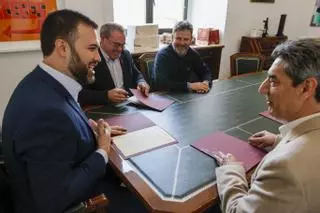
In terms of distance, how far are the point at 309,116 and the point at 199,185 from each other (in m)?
0.48

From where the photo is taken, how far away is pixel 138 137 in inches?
54.4

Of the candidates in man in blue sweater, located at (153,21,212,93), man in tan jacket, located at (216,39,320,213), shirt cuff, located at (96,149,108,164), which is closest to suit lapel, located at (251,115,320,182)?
man in tan jacket, located at (216,39,320,213)

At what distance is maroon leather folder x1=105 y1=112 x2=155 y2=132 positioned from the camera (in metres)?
1.50

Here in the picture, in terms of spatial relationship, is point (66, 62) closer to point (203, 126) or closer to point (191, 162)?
point (191, 162)

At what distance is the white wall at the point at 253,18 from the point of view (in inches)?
157

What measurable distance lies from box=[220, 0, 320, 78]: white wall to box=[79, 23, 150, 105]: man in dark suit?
2.19 metres

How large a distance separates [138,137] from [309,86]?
Answer: 833 mm

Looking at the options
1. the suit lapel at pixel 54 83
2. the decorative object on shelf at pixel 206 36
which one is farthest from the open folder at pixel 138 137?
the decorative object on shelf at pixel 206 36

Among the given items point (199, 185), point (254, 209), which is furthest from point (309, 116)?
point (199, 185)

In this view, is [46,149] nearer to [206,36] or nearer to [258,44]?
[206,36]

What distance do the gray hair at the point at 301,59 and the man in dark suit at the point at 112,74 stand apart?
1.19 meters

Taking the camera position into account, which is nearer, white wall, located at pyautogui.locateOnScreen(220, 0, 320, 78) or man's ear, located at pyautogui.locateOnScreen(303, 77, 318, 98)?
man's ear, located at pyautogui.locateOnScreen(303, 77, 318, 98)

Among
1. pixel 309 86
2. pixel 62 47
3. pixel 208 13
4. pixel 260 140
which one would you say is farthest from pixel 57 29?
pixel 208 13

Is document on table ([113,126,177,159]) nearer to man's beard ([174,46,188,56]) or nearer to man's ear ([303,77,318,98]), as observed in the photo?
man's ear ([303,77,318,98])
